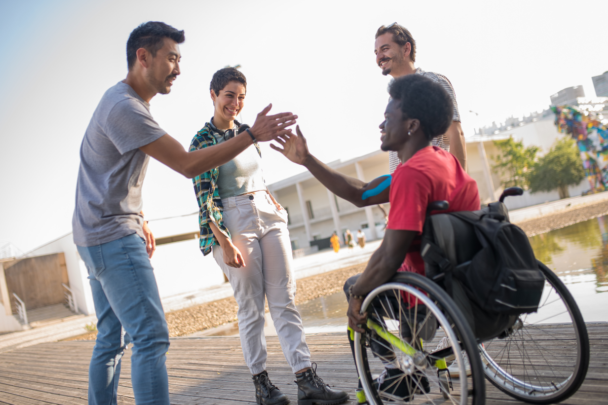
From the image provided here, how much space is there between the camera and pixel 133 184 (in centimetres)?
209

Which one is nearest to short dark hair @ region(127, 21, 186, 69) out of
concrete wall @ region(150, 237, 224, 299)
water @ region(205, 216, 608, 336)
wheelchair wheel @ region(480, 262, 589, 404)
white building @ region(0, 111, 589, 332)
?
wheelchair wheel @ region(480, 262, 589, 404)

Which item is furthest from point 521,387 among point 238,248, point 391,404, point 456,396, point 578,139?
point 578,139

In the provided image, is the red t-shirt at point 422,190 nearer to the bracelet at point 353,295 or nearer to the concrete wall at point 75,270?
the bracelet at point 353,295

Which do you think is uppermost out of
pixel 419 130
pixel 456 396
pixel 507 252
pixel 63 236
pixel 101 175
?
pixel 63 236

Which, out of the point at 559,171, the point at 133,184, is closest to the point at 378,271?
the point at 133,184

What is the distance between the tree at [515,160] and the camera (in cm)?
4131

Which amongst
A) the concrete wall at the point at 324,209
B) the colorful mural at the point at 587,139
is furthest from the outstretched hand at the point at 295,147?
the colorful mural at the point at 587,139

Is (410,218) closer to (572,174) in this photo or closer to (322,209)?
(322,209)

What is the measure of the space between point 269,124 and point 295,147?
323 millimetres

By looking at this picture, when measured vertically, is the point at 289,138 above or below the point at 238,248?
above

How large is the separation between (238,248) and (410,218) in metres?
1.28

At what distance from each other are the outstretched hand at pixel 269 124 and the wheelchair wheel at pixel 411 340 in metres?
0.93

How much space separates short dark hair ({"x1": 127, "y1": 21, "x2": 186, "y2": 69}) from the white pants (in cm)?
94

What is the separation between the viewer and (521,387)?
201 centimetres
